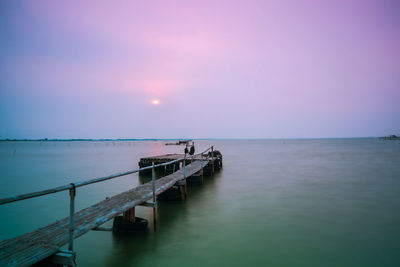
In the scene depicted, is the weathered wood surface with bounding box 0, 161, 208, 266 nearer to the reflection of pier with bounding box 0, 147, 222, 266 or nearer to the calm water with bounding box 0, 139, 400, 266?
the reflection of pier with bounding box 0, 147, 222, 266

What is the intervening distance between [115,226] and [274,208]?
21.7ft

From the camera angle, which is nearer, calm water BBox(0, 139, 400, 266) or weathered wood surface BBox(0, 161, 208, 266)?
weathered wood surface BBox(0, 161, 208, 266)

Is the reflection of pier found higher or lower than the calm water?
higher

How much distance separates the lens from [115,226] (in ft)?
22.8

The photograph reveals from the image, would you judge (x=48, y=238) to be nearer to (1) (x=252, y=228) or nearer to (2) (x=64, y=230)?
(2) (x=64, y=230)

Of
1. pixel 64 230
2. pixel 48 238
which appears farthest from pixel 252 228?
pixel 48 238

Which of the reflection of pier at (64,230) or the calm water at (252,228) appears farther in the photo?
the calm water at (252,228)

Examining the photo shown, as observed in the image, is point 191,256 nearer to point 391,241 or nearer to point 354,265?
point 354,265

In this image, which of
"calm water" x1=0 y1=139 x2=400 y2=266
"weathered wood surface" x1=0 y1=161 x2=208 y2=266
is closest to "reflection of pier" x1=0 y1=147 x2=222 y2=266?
"weathered wood surface" x1=0 y1=161 x2=208 y2=266

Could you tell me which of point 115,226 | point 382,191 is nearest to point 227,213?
point 115,226

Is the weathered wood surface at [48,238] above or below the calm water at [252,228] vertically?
above

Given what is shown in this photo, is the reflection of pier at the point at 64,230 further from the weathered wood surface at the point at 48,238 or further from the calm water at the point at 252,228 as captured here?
the calm water at the point at 252,228

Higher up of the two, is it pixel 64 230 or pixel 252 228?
pixel 64 230

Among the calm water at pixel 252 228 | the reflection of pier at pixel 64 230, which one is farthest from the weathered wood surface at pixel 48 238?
the calm water at pixel 252 228
